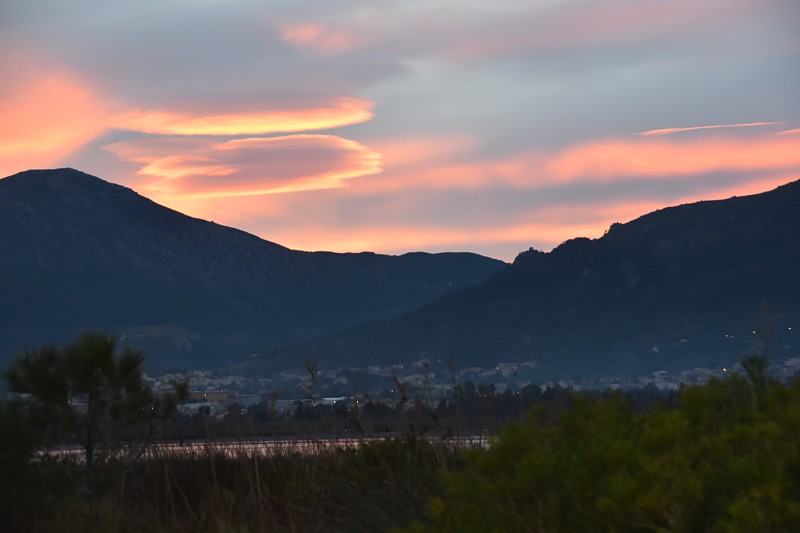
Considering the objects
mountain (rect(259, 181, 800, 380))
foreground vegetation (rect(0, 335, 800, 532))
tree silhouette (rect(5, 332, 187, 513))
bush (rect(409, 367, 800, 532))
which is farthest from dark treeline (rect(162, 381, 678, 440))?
mountain (rect(259, 181, 800, 380))

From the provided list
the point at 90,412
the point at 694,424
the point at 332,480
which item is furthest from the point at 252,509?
the point at 694,424

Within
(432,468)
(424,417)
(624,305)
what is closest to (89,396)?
(424,417)

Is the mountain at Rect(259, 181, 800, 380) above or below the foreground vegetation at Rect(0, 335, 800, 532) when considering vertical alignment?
above

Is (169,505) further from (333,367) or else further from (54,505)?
(333,367)

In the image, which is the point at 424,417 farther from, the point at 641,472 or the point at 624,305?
the point at 624,305

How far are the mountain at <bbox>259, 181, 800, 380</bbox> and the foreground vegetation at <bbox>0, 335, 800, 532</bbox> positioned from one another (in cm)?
11340

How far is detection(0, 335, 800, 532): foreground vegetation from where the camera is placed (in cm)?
510

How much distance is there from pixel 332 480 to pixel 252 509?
186 cm

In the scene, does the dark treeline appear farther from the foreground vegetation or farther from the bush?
the bush

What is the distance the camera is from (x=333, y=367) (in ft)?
474

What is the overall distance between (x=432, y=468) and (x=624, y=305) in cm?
15188

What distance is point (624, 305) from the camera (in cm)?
15988

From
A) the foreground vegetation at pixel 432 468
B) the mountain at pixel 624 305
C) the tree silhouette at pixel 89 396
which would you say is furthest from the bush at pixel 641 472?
the mountain at pixel 624 305

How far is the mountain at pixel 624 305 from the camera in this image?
138 meters
